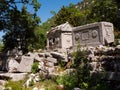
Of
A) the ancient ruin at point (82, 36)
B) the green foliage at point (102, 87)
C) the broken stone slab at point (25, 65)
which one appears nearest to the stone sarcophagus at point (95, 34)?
the ancient ruin at point (82, 36)

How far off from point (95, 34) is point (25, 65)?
709cm

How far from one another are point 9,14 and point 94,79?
28.9 feet

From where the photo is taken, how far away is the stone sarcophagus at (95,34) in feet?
65.6

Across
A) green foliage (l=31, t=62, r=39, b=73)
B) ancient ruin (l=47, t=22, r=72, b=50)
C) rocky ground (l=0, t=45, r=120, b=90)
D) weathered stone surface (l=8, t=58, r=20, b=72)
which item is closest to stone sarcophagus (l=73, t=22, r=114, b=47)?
ancient ruin (l=47, t=22, r=72, b=50)

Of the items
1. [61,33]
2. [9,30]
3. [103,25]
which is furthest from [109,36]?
[9,30]

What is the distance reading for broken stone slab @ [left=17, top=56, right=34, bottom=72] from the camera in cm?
1604

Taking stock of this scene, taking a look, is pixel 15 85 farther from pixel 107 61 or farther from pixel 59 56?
pixel 107 61

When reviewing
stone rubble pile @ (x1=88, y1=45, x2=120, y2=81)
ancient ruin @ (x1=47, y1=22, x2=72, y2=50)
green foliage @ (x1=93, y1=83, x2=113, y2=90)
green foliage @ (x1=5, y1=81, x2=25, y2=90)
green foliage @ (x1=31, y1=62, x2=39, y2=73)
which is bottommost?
green foliage @ (x1=5, y1=81, x2=25, y2=90)

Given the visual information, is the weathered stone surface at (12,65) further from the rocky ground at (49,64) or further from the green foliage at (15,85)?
the green foliage at (15,85)

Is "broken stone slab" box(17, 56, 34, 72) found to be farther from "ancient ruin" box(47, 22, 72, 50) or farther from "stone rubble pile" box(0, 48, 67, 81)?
"ancient ruin" box(47, 22, 72, 50)

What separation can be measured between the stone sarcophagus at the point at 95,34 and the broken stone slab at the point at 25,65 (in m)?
5.68

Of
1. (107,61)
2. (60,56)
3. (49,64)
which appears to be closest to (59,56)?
(60,56)

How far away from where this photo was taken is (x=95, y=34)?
20422 mm

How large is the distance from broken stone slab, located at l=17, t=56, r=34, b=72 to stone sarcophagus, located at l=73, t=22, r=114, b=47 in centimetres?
568
